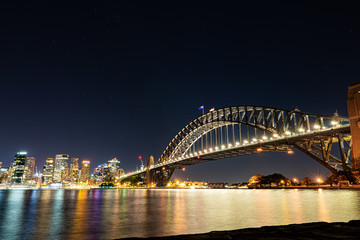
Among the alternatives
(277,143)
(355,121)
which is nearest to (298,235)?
(355,121)

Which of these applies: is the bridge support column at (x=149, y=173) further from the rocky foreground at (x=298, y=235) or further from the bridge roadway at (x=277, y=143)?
the rocky foreground at (x=298, y=235)

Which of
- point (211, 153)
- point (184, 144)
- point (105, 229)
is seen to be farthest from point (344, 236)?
point (184, 144)

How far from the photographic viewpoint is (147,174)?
372 ft

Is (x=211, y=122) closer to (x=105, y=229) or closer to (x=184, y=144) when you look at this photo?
(x=184, y=144)

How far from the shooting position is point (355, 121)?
38.5 meters

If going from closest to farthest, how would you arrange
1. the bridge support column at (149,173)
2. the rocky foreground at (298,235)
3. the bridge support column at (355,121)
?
1. the rocky foreground at (298,235)
2. the bridge support column at (355,121)
3. the bridge support column at (149,173)

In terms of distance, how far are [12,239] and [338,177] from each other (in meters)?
45.1

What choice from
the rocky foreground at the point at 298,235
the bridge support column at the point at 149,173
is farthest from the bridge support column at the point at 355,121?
the bridge support column at the point at 149,173

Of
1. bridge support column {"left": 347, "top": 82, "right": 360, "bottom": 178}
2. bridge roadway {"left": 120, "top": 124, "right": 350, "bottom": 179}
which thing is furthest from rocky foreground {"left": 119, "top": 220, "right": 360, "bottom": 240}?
bridge roadway {"left": 120, "top": 124, "right": 350, "bottom": 179}

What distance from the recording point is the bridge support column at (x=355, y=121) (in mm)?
37622

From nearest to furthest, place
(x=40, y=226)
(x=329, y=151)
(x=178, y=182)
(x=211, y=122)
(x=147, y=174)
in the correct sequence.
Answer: (x=40, y=226), (x=329, y=151), (x=211, y=122), (x=147, y=174), (x=178, y=182)

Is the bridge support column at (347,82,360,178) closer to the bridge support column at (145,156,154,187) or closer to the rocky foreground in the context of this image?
the rocky foreground

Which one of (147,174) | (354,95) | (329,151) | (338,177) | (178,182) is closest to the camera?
(354,95)

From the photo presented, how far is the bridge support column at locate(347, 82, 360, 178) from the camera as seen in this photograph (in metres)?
37.6
